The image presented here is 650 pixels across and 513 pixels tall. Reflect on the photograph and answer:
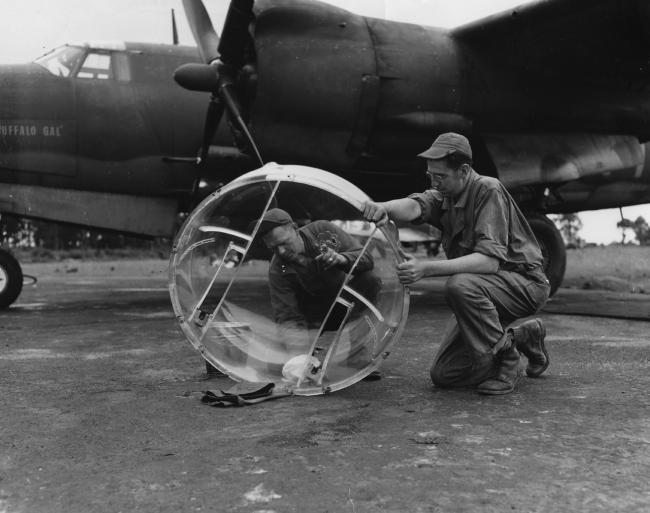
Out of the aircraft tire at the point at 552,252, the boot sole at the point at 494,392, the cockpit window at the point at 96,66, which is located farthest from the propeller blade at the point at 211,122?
the boot sole at the point at 494,392

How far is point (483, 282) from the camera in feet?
11.9

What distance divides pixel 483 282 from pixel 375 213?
27.8 inches

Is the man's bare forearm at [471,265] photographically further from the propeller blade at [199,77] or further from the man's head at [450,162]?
the propeller blade at [199,77]

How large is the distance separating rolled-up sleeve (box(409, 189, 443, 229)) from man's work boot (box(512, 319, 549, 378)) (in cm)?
73

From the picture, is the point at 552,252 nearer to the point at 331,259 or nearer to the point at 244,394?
the point at 331,259

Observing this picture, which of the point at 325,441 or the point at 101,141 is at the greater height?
the point at 101,141

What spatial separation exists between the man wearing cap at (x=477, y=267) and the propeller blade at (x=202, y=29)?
5.14 meters

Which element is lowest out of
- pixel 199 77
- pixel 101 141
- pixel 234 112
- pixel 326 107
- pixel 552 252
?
pixel 552 252

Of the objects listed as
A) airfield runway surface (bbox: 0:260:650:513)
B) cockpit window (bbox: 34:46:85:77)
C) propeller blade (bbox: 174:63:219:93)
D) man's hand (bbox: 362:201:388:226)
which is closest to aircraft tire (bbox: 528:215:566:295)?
airfield runway surface (bbox: 0:260:650:513)

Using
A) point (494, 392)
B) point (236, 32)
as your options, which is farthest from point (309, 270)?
point (236, 32)

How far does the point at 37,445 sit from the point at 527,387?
245 cm

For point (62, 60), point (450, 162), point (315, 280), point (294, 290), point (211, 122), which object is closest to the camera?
point (450, 162)

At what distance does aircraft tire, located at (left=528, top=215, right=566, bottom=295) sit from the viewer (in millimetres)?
8273

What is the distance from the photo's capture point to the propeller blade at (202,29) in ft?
27.5
